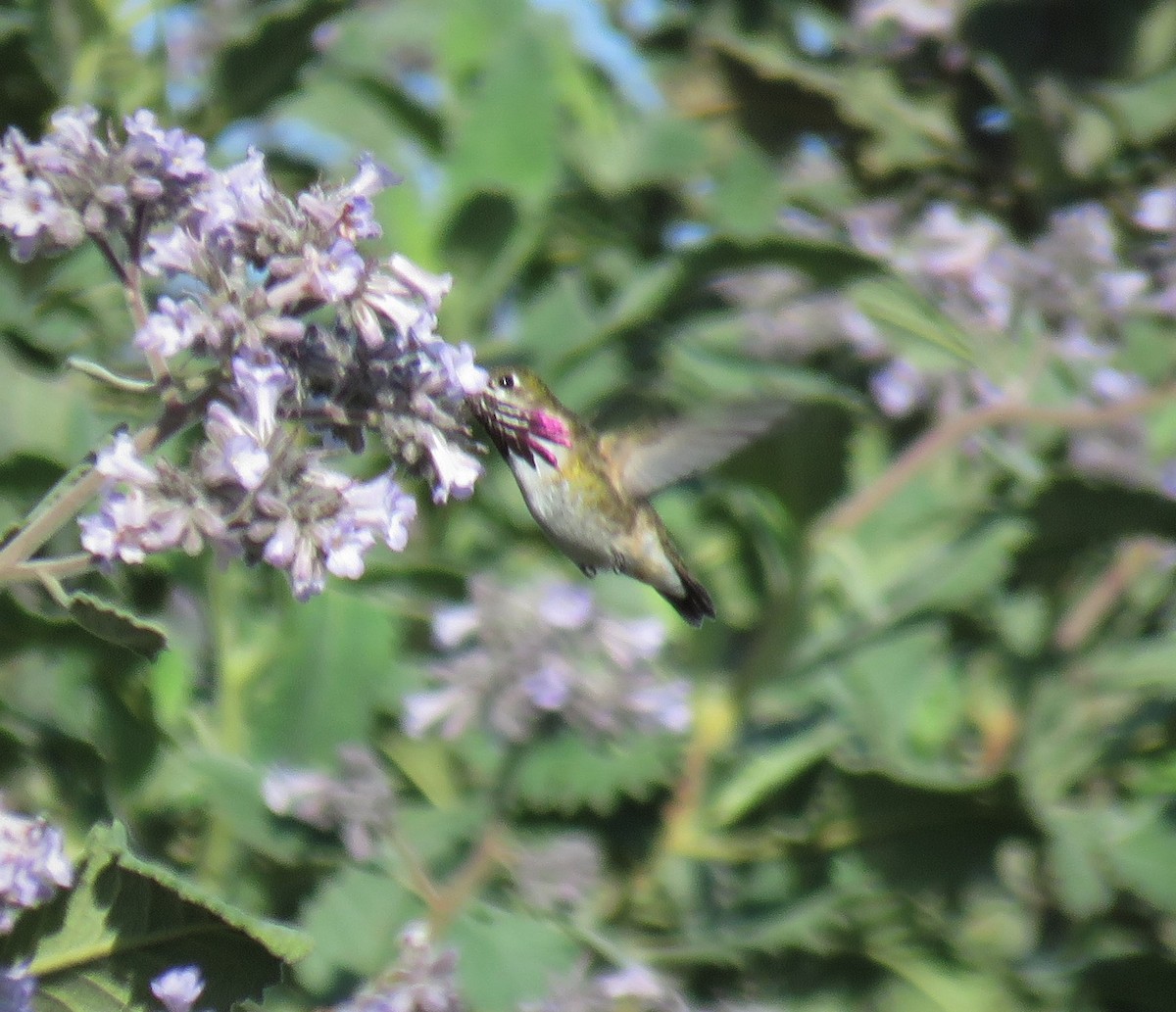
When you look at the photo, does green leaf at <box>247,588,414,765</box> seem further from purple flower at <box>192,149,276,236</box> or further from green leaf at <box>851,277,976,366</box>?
purple flower at <box>192,149,276,236</box>

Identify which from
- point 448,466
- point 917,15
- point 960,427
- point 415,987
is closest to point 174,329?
point 448,466

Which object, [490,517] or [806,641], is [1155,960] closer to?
[806,641]

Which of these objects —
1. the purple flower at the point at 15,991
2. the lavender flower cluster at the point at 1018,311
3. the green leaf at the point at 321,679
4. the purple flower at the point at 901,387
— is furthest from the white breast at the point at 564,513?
the purple flower at the point at 901,387

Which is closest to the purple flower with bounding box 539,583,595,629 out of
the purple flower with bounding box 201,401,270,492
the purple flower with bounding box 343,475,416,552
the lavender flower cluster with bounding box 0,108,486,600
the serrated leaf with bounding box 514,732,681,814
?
the serrated leaf with bounding box 514,732,681,814

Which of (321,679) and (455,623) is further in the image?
(455,623)

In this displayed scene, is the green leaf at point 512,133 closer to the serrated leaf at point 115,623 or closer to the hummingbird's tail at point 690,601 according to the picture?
the hummingbird's tail at point 690,601

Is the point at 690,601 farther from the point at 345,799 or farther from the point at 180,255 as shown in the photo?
the point at 180,255

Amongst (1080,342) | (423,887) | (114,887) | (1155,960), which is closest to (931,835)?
(1155,960)
